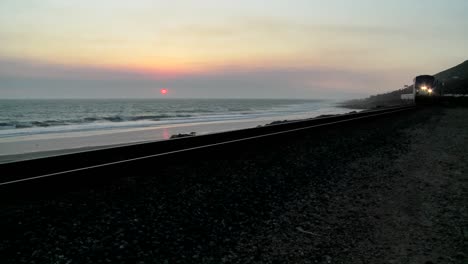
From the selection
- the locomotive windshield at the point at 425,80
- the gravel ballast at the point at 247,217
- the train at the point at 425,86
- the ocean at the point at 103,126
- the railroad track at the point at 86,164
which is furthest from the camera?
the train at the point at 425,86

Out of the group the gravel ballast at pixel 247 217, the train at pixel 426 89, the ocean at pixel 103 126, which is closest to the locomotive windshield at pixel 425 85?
the train at pixel 426 89

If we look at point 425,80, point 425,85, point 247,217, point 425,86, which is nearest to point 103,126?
point 247,217

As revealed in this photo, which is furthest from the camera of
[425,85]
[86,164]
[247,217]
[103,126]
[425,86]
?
[425,86]

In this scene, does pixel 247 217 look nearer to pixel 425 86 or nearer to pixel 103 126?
pixel 103 126

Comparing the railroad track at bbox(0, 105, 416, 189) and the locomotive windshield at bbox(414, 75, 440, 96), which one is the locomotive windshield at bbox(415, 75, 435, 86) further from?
the railroad track at bbox(0, 105, 416, 189)

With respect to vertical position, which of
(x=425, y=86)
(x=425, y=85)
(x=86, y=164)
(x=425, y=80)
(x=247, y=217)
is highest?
(x=425, y=80)

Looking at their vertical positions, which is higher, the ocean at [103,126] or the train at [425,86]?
the train at [425,86]

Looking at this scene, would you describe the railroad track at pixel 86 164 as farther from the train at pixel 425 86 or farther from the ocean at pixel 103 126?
the train at pixel 425 86

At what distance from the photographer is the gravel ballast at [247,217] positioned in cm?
358

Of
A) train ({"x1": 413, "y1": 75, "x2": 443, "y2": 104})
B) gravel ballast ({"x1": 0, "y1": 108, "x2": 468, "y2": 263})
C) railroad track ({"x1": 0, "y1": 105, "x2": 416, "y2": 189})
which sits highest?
train ({"x1": 413, "y1": 75, "x2": 443, "y2": 104})

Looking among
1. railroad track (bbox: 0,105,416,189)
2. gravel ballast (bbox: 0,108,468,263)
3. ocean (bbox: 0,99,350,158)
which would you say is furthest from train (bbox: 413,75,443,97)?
gravel ballast (bbox: 0,108,468,263)

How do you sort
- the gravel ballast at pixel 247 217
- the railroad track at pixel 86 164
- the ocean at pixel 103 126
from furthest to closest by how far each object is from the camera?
the ocean at pixel 103 126 → the railroad track at pixel 86 164 → the gravel ballast at pixel 247 217

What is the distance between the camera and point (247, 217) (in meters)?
4.65

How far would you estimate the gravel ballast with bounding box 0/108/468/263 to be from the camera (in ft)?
11.8
